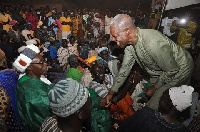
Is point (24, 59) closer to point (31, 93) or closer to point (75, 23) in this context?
point (31, 93)

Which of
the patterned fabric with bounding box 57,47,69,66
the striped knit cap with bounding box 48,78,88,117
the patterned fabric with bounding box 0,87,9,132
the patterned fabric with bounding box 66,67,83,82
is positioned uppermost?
the striped knit cap with bounding box 48,78,88,117

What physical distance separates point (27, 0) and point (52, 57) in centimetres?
669

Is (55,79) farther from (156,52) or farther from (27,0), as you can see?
(27,0)

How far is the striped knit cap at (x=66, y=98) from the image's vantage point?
4.09 feet

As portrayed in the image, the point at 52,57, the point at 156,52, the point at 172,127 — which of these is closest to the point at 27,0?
the point at 52,57

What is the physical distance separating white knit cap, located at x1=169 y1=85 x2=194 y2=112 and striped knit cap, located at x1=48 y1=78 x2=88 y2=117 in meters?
1.11

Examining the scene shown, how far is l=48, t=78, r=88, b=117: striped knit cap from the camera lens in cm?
125

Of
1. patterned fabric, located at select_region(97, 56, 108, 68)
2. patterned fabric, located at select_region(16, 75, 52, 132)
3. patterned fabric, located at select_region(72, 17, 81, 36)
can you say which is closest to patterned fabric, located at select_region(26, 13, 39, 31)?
patterned fabric, located at select_region(72, 17, 81, 36)

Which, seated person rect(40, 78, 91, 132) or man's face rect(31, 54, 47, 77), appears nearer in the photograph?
seated person rect(40, 78, 91, 132)

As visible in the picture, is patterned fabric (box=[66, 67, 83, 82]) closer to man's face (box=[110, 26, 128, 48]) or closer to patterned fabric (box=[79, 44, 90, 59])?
man's face (box=[110, 26, 128, 48])

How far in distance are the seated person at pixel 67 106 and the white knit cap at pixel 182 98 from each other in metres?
1.04

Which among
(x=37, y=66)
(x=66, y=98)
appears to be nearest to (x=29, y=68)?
(x=37, y=66)

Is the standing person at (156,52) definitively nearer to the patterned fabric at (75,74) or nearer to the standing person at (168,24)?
the patterned fabric at (75,74)

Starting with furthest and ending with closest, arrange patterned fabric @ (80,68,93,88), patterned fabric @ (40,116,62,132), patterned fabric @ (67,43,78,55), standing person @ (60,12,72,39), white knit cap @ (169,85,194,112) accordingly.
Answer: standing person @ (60,12,72,39), patterned fabric @ (67,43,78,55), patterned fabric @ (80,68,93,88), white knit cap @ (169,85,194,112), patterned fabric @ (40,116,62,132)
